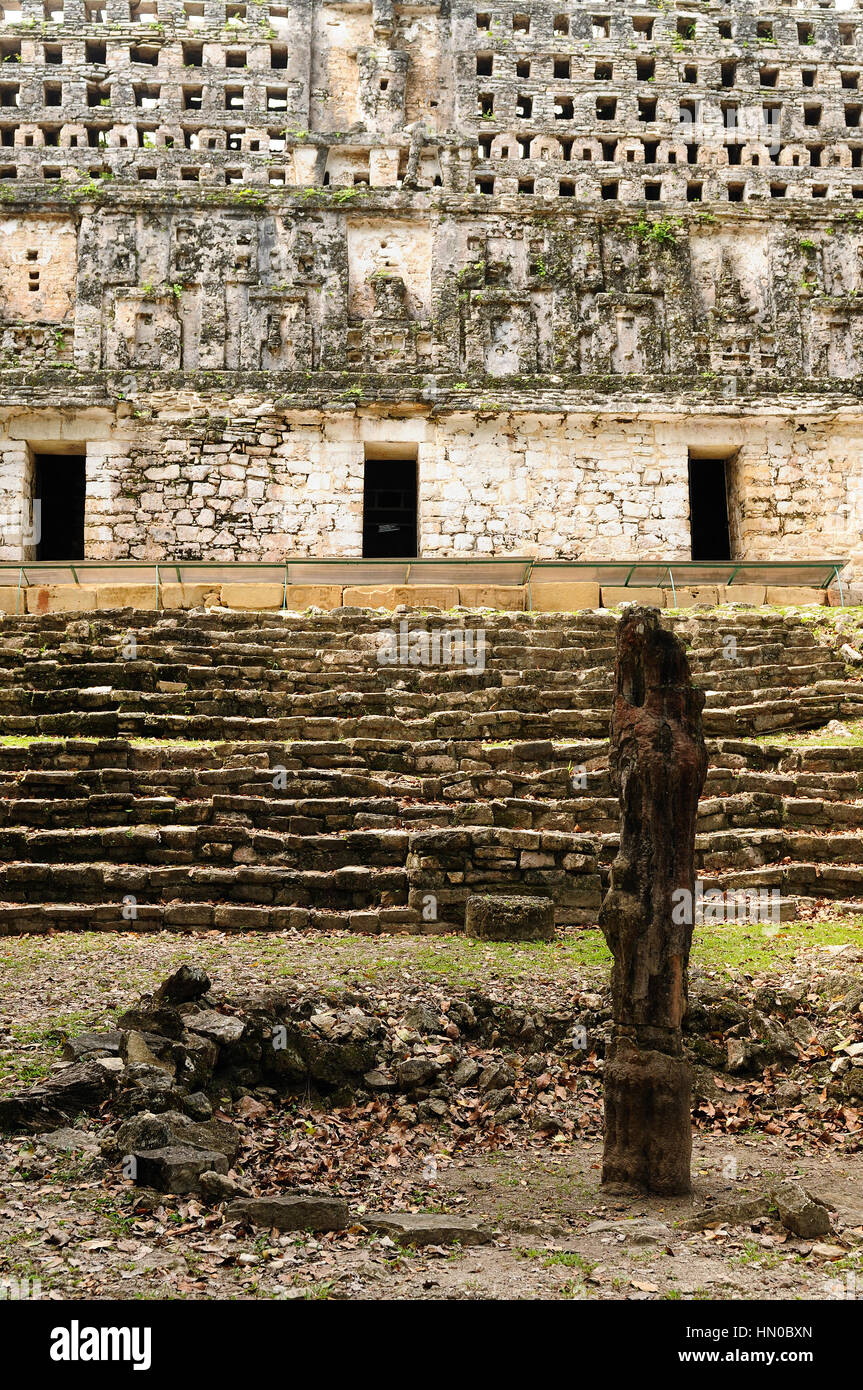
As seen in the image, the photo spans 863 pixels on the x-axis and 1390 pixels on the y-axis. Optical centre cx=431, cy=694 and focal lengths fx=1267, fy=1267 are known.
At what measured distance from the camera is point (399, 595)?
17.7 m

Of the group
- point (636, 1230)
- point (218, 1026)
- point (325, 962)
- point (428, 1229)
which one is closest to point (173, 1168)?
point (428, 1229)

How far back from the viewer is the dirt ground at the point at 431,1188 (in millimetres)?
5008

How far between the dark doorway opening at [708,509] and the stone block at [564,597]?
232 inches

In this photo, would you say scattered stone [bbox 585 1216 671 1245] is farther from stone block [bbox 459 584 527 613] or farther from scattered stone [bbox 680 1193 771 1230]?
stone block [bbox 459 584 527 613]

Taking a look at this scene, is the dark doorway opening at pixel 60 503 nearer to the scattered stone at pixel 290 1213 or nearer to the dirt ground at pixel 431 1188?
the dirt ground at pixel 431 1188

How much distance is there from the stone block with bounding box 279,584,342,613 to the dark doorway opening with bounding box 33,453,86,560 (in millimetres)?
6105

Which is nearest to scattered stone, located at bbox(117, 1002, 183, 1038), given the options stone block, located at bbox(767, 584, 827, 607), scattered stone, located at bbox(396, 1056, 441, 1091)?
scattered stone, located at bbox(396, 1056, 441, 1091)

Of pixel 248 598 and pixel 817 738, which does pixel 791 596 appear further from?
pixel 248 598

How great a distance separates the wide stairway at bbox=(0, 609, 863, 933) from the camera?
1046 cm

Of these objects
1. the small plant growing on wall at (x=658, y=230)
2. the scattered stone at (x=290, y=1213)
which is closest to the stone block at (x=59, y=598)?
the small plant growing on wall at (x=658, y=230)

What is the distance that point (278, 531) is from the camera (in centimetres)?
2048

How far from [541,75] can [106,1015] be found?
70.1 feet

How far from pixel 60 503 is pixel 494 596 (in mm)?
9248

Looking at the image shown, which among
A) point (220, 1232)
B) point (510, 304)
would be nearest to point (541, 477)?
point (510, 304)
